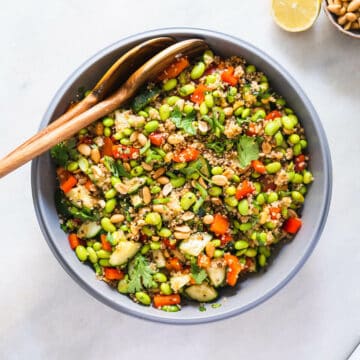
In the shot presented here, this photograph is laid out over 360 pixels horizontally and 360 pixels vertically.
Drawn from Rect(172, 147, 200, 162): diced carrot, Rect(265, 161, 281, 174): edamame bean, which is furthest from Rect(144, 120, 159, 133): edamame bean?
Rect(265, 161, 281, 174): edamame bean

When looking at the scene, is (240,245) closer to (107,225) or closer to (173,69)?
(107,225)

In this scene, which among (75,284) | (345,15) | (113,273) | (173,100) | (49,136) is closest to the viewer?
(49,136)

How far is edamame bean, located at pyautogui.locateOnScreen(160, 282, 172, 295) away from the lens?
2.53m

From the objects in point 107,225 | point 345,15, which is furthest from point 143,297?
point 345,15

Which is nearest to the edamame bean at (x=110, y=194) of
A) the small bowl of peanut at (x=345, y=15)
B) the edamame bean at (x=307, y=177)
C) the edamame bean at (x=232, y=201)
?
the edamame bean at (x=232, y=201)

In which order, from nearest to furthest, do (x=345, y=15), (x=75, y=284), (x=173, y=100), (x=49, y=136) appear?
1. (x=49, y=136)
2. (x=173, y=100)
3. (x=345, y=15)
4. (x=75, y=284)

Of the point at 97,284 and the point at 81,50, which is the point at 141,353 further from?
the point at 81,50

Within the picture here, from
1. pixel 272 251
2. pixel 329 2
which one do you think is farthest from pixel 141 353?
pixel 329 2

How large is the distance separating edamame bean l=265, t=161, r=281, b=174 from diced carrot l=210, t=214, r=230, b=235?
0.89ft

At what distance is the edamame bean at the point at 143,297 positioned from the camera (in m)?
2.54

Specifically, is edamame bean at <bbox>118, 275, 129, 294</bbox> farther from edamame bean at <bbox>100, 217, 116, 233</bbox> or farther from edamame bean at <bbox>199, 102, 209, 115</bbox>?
edamame bean at <bbox>199, 102, 209, 115</bbox>

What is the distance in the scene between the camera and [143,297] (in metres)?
2.54

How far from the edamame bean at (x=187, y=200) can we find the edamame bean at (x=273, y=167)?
33 cm

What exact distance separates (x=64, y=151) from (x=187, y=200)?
55 cm
